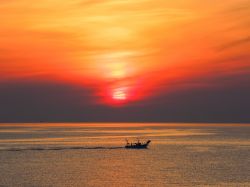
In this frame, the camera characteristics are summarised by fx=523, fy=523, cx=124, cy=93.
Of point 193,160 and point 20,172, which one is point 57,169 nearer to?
point 20,172

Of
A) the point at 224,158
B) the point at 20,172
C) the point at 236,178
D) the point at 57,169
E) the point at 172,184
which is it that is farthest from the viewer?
the point at 224,158

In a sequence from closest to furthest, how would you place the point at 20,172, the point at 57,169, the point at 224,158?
the point at 20,172 < the point at 57,169 < the point at 224,158

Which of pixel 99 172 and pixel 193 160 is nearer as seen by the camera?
pixel 99 172

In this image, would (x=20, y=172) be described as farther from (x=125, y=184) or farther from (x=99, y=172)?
(x=125, y=184)

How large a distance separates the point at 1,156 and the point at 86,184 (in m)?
64.1

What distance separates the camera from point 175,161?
133500mm

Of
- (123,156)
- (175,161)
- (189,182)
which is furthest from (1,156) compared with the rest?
(189,182)

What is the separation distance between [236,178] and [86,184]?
29346mm

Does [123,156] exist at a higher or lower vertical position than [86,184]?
higher

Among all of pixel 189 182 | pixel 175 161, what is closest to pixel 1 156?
pixel 175 161

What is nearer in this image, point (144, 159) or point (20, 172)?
point (20, 172)

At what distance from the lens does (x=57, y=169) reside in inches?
4508

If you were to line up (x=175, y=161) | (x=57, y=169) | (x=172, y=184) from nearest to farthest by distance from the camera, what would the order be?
(x=172, y=184) → (x=57, y=169) → (x=175, y=161)

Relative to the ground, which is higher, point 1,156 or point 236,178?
point 1,156
